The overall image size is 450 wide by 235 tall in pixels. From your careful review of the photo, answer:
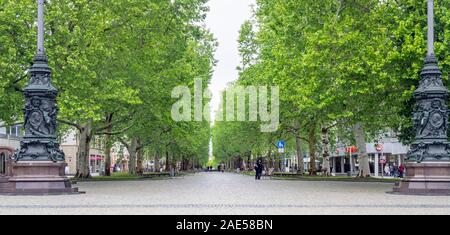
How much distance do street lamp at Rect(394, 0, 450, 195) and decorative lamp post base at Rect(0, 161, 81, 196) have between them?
38.2 ft

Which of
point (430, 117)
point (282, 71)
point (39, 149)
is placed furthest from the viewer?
point (282, 71)

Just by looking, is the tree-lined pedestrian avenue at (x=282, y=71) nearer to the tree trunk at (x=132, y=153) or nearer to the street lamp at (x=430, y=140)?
the street lamp at (x=430, y=140)

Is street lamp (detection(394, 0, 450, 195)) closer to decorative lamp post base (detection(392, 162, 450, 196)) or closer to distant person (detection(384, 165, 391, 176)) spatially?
decorative lamp post base (detection(392, 162, 450, 196))

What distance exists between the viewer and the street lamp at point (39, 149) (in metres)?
22.1

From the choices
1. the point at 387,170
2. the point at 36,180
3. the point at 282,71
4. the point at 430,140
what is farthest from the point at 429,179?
the point at 387,170

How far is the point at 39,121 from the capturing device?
74.1 ft

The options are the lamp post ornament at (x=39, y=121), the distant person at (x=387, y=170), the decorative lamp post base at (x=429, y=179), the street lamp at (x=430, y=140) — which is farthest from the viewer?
the distant person at (x=387, y=170)

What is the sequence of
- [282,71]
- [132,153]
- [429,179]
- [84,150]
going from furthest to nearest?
[132,153] < [84,150] < [282,71] < [429,179]

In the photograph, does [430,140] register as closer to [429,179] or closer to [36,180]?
[429,179]

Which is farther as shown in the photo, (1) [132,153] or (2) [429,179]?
(1) [132,153]

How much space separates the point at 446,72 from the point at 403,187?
17.9 feet

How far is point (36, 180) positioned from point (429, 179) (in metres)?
12.9

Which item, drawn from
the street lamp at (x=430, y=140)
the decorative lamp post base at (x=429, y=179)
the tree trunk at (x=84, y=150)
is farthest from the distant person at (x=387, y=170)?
the decorative lamp post base at (x=429, y=179)

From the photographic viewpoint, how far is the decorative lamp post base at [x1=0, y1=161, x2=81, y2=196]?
2194 centimetres
